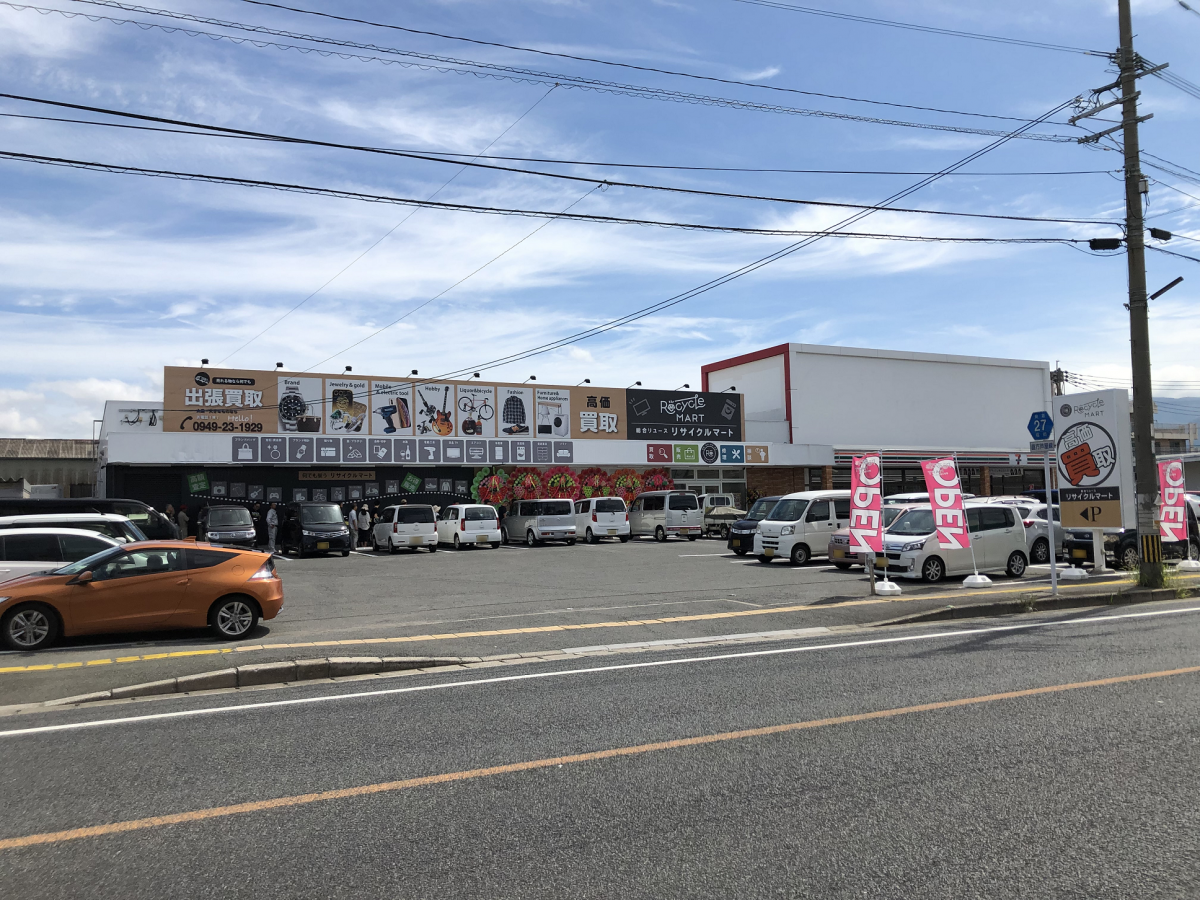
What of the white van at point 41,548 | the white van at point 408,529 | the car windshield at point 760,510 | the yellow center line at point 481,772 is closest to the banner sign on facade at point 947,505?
the car windshield at point 760,510

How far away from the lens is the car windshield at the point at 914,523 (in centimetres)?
1770

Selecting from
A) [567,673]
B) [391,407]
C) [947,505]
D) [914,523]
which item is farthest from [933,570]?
[391,407]

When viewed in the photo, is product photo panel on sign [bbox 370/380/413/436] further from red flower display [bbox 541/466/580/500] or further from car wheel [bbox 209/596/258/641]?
car wheel [bbox 209/596/258/641]

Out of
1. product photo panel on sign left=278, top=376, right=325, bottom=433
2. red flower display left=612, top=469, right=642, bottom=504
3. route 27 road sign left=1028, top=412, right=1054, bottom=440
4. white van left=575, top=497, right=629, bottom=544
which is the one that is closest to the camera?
route 27 road sign left=1028, top=412, right=1054, bottom=440

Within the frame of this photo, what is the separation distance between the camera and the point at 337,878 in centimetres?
387

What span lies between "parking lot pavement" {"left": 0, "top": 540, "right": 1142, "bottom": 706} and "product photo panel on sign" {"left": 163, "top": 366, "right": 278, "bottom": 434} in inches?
464

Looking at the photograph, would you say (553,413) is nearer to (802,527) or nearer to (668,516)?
(668,516)

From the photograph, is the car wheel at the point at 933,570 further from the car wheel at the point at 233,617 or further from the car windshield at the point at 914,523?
the car wheel at the point at 233,617

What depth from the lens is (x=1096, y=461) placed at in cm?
1736

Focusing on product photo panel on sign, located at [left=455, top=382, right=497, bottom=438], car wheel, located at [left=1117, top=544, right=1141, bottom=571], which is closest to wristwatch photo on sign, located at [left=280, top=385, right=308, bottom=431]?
product photo panel on sign, located at [left=455, top=382, right=497, bottom=438]

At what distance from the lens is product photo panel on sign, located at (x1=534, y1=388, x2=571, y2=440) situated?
1465 inches

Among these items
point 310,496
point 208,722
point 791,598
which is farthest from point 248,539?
point 208,722

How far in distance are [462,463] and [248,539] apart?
31.2 ft

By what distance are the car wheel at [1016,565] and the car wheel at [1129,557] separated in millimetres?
2523
